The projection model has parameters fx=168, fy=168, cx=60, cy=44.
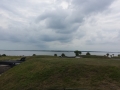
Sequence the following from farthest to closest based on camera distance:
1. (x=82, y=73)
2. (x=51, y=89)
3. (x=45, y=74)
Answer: (x=45, y=74) < (x=82, y=73) < (x=51, y=89)

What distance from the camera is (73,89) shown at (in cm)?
919

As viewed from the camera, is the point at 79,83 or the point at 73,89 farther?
the point at 79,83

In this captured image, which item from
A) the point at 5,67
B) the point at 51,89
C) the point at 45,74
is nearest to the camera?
the point at 51,89

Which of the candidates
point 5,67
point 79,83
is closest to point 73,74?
point 79,83

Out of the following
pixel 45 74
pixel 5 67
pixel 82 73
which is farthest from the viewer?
pixel 5 67

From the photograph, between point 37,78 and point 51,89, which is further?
point 37,78

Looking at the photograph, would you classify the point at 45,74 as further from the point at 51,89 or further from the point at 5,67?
the point at 5,67

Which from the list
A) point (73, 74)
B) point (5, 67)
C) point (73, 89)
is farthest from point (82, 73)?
point (5, 67)

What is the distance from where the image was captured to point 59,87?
969 centimetres

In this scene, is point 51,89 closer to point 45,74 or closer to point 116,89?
point 45,74

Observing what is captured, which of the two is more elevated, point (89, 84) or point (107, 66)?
point (107, 66)

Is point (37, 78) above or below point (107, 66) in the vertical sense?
below

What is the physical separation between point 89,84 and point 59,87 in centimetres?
173

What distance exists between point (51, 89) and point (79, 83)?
66.0 inches
